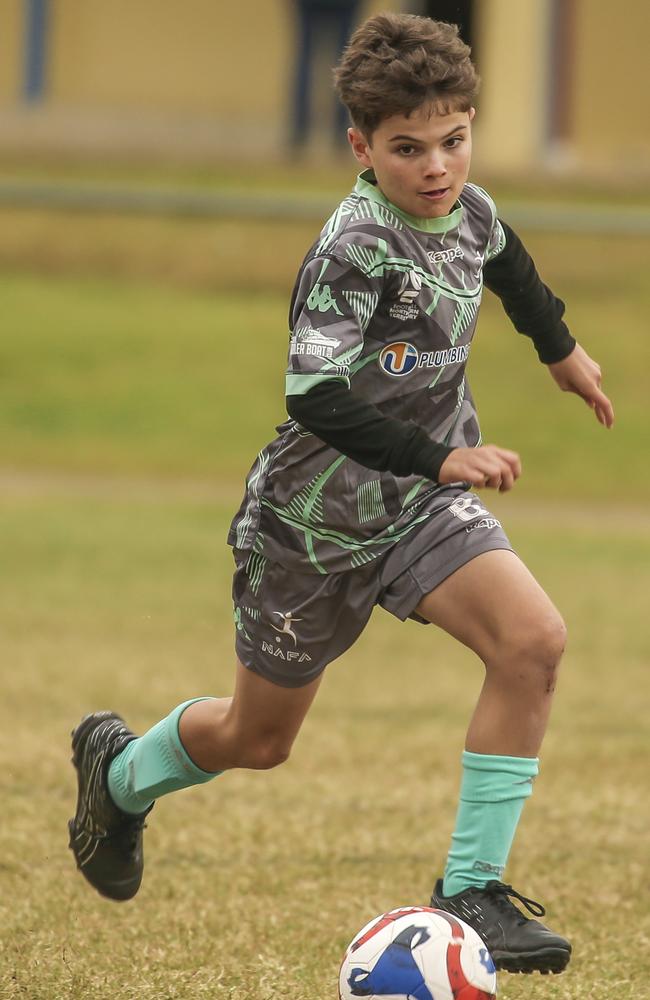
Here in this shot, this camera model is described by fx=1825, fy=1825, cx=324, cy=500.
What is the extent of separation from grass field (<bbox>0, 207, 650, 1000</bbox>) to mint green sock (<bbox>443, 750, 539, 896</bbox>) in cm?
29

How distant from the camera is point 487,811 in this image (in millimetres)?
3768

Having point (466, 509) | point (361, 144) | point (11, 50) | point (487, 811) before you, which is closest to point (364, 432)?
point (466, 509)

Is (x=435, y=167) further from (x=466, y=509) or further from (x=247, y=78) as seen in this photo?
(x=247, y=78)

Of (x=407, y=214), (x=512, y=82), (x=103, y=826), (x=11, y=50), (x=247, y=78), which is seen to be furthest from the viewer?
(x=11, y=50)

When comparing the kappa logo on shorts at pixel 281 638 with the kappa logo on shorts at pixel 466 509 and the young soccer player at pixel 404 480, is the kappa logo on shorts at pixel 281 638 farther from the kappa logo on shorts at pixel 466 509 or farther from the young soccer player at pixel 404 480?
the kappa logo on shorts at pixel 466 509

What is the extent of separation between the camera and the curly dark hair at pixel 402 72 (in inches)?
146

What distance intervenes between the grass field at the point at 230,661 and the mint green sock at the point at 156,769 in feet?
1.00

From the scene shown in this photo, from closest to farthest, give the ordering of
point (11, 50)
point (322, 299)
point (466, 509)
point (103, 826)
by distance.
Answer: point (322, 299), point (466, 509), point (103, 826), point (11, 50)

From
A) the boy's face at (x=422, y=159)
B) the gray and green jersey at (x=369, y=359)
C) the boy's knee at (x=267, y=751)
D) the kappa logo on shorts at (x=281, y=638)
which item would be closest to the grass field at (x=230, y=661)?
the boy's knee at (x=267, y=751)

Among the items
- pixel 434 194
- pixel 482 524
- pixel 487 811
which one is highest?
pixel 434 194

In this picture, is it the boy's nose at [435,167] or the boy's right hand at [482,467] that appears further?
the boy's nose at [435,167]

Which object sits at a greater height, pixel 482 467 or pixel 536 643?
pixel 482 467

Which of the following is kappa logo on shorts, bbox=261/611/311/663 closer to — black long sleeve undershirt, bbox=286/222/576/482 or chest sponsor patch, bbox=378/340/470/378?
black long sleeve undershirt, bbox=286/222/576/482

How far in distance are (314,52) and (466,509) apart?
20414mm
